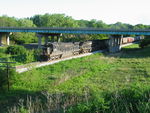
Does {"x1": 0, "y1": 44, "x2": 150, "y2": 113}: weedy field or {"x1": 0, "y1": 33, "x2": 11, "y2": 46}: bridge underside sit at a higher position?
{"x1": 0, "y1": 33, "x2": 11, "y2": 46}: bridge underside

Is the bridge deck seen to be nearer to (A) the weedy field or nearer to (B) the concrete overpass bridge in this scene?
(B) the concrete overpass bridge

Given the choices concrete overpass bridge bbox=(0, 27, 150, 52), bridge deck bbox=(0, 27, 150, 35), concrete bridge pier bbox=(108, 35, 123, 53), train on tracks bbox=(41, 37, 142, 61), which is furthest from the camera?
concrete bridge pier bbox=(108, 35, 123, 53)

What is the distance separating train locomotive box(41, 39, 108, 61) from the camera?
92.6 feet

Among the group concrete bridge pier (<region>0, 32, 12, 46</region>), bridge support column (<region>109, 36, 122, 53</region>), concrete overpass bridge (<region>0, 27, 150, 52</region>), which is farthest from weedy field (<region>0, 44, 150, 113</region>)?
concrete bridge pier (<region>0, 32, 12, 46</region>)

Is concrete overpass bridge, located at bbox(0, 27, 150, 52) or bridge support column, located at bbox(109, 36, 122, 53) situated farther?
bridge support column, located at bbox(109, 36, 122, 53)

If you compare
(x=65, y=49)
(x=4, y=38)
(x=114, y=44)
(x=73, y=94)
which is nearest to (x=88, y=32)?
(x=114, y=44)

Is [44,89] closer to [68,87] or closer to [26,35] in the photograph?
[68,87]

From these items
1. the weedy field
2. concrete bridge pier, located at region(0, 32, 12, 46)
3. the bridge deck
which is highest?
the bridge deck

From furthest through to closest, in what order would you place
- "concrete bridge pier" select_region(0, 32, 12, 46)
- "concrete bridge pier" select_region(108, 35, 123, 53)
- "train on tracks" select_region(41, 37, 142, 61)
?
1. "concrete bridge pier" select_region(0, 32, 12, 46)
2. "concrete bridge pier" select_region(108, 35, 123, 53)
3. "train on tracks" select_region(41, 37, 142, 61)

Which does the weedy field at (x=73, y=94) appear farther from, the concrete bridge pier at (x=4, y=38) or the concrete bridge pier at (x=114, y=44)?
the concrete bridge pier at (x=4, y=38)

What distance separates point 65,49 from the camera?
1281 inches

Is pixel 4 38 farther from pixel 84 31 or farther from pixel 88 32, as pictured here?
pixel 88 32

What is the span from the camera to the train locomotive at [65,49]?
28.2m

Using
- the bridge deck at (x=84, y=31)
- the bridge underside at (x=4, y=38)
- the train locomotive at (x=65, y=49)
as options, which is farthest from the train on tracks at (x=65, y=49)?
the bridge underside at (x=4, y=38)
